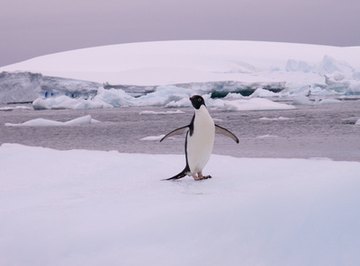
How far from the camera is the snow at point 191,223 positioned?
2.48 metres

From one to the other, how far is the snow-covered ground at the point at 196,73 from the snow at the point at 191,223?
18.5 metres

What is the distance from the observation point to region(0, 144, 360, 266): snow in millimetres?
2480

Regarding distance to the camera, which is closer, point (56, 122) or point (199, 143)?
point (199, 143)

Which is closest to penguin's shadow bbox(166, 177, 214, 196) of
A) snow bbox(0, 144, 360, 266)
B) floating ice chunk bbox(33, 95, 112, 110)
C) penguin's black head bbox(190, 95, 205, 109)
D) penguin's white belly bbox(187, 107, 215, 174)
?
snow bbox(0, 144, 360, 266)

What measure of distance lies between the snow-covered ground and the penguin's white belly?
17715mm

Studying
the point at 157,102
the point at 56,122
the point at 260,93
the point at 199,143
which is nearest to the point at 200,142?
the point at 199,143

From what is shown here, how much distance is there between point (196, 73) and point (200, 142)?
34690mm

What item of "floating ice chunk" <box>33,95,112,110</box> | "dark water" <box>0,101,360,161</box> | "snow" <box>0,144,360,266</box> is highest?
"snow" <box>0,144,360,266</box>

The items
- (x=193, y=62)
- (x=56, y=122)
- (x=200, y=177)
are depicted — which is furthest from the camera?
(x=193, y=62)

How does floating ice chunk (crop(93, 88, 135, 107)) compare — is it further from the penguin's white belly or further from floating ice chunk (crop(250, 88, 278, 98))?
the penguin's white belly

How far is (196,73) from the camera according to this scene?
126 feet

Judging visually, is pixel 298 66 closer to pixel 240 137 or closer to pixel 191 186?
pixel 240 137

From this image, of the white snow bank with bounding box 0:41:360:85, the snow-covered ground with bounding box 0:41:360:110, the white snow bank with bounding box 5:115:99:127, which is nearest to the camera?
the white snow bank with bounding box 5:115:99:127

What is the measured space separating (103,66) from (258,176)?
138 feet
